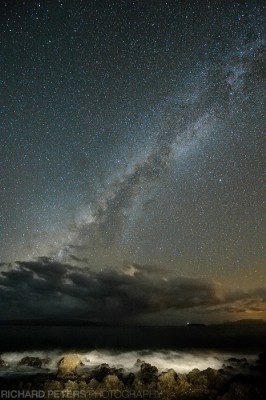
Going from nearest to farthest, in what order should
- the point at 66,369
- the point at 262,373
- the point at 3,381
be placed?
the point at 3,381
the point at 66,369
the point at 262,373

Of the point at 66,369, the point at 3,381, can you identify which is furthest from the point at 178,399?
the point at 3,381

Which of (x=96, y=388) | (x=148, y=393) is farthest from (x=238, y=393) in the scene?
(x=96, y=388)

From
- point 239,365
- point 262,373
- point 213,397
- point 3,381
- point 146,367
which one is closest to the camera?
point 213,397

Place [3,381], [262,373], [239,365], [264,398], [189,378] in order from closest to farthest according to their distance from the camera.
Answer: [264,398] → [189,378] → [3,381] → [262,373] → [239,365]

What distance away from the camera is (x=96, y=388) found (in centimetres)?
2067

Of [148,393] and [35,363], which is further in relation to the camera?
[35,363]

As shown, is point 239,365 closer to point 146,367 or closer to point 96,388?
point 146,367

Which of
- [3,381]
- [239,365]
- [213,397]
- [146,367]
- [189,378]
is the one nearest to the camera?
[213,397]

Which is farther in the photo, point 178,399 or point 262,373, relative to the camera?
point 262,373

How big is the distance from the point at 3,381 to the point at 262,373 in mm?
29471

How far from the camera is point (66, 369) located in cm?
2706

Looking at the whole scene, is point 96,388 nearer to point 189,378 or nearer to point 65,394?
point 65,394

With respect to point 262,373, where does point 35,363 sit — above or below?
above

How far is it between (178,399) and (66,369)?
13120 millimetres
